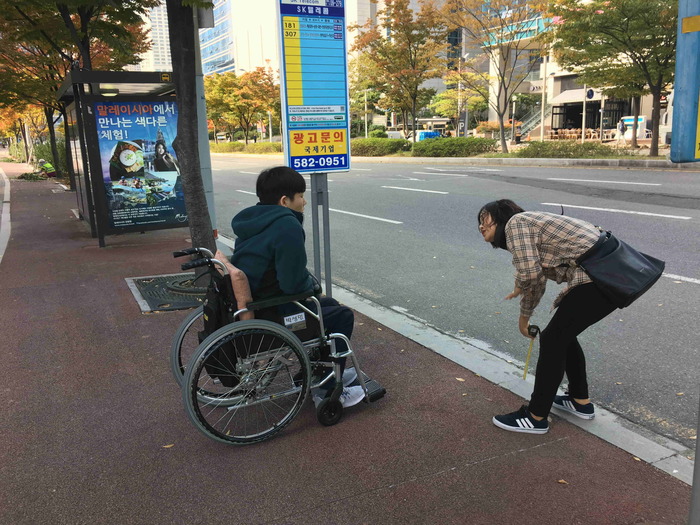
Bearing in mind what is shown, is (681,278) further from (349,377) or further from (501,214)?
(349,377)

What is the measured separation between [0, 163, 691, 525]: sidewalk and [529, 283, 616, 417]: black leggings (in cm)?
23

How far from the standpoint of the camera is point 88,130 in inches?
318

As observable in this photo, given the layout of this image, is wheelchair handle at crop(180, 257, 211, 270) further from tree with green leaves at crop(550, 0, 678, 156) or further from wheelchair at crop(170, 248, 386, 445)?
tree with green leaves at crop(550, 0, 678, 156)

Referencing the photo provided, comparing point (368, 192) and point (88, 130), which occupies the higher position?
point (88, 130)

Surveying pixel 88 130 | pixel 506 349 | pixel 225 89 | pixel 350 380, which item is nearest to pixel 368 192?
pixel 88 130

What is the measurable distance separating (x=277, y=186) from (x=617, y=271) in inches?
71.3

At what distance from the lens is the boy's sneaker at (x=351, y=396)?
3379mm

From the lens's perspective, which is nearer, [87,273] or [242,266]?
[242,266]

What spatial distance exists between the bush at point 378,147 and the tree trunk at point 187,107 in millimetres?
26571

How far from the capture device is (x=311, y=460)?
9.57ft

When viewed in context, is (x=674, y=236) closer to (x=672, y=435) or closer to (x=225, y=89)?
(x=672, y=435)

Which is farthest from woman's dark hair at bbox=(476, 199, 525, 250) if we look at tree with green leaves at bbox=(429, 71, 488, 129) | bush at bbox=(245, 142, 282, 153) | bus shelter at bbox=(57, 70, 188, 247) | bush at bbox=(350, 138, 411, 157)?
bush at bbox=(245, 142, 282, 153)

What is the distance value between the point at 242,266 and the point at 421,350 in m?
1.87

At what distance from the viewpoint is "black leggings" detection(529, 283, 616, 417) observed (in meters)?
2.95
